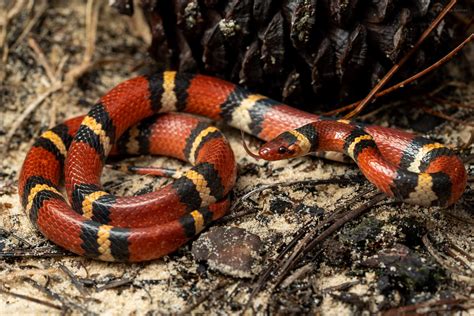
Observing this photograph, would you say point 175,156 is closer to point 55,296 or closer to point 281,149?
point 281,149

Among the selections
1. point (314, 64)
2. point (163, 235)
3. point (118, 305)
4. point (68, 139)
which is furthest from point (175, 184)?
point (314, 64)

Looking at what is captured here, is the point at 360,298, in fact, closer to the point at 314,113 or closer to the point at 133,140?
the point at 314,113

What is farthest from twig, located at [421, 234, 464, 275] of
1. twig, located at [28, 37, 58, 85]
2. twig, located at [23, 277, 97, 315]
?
twig, located at [28, 37, 58, 85]

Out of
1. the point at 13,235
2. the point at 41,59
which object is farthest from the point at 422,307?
the point at 41,59

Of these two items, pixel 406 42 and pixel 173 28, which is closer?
pixel 406 42

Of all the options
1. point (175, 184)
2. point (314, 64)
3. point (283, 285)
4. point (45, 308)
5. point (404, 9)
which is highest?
point (404, 9)

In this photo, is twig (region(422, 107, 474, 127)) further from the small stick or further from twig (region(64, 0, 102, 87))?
twig (region(64, 0, 102, 87))

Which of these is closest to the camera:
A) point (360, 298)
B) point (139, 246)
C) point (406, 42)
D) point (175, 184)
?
point (360, 298)
